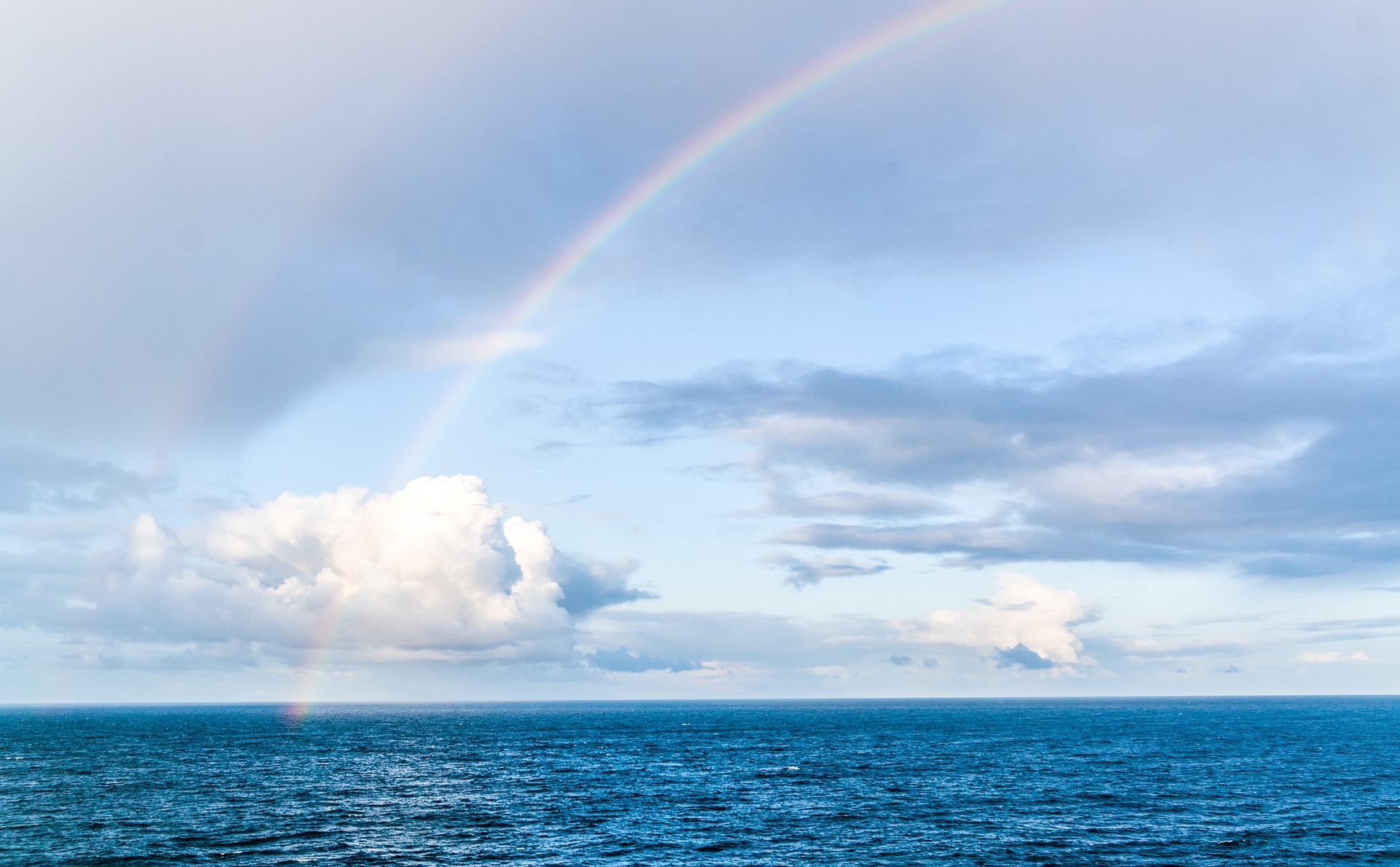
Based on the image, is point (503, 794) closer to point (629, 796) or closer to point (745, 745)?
point (629, 796)

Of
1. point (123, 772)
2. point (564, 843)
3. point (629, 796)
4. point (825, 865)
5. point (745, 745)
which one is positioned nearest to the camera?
point (825, 865)

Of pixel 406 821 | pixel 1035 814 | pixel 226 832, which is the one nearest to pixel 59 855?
pixel 226 832

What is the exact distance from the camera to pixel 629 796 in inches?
4286

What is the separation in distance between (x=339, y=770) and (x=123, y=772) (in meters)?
31.0

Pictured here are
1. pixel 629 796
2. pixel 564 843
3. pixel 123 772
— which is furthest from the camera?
pixel 123 772

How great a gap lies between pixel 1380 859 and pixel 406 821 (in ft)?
279

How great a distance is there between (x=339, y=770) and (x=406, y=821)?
183 feet

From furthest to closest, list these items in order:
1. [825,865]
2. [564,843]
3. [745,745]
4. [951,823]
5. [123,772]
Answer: [745,745] → [123,772] → [951,823] → [564,843] → [825,865]

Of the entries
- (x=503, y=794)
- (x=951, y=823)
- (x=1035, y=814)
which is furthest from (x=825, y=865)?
(x=503, y=794)

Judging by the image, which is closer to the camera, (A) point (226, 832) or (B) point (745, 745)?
(A) point (226, 832)

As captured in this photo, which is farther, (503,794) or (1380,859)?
(503,794)

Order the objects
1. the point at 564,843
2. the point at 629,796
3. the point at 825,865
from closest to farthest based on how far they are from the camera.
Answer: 1. the point at 825,865
2. the point at 564,843
3. the point at 629,796

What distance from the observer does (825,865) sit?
71312 millimetres

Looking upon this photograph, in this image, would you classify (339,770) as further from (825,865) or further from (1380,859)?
(1380,859)
